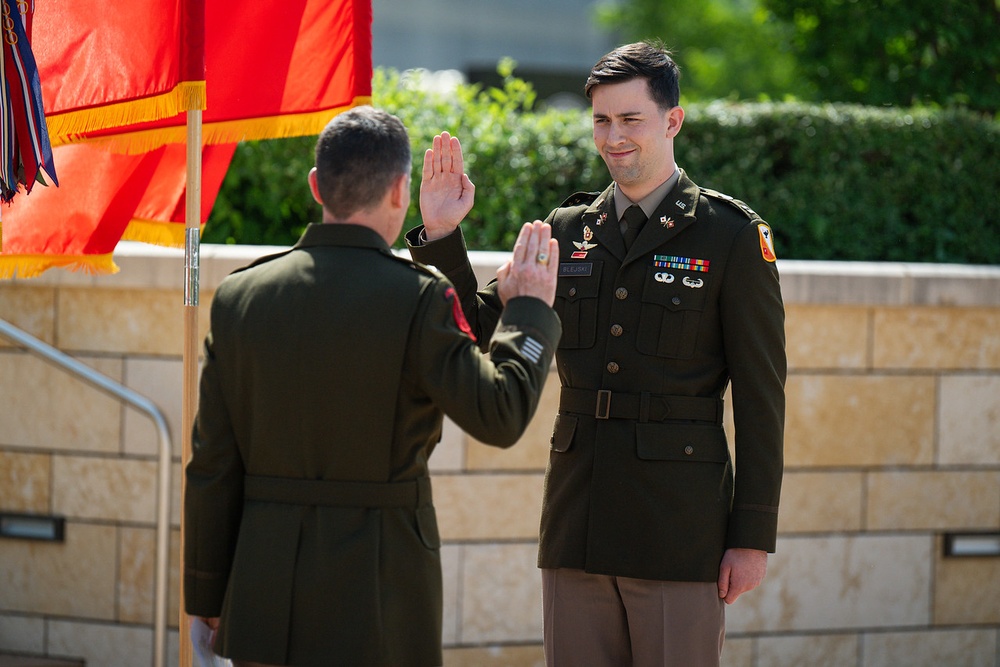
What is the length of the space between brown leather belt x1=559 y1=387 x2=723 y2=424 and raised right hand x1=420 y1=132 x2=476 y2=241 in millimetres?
628

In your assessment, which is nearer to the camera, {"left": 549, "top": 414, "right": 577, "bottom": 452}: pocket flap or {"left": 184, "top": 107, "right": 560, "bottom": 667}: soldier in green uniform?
{"left": 184, "top": 107, "right": 560, "bottom": 667}: soldier in green uniform

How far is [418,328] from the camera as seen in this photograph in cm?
260

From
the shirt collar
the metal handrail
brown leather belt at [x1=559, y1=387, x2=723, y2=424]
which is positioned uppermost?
the shirt collar

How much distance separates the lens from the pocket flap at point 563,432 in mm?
3396

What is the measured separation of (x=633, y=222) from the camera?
3.44 metres

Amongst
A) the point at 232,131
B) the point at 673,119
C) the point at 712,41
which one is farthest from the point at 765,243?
the point at 712,41

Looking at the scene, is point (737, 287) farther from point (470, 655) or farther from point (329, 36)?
point (470, 655)

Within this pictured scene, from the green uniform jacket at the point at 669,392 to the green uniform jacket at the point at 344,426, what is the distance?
66cm

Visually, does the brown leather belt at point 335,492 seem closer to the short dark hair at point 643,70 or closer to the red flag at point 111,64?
the short dark hair at point 643,70

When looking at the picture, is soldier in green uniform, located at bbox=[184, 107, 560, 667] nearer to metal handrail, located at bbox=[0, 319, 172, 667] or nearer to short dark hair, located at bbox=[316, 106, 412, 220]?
short dark hair, located at bbox=[316, 106, 412, 220]

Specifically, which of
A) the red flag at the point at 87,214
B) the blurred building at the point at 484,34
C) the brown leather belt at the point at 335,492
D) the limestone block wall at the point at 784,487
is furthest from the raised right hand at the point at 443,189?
the blurred building at the point at 484,34

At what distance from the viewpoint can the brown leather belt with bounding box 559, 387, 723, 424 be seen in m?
3.28

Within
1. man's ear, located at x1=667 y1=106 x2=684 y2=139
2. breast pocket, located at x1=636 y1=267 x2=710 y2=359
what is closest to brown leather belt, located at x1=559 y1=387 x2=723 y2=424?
breast pocket, located at x1=636 y1=267 x2=710 y2=359

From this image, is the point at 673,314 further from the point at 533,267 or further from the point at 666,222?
the point at 533,267
